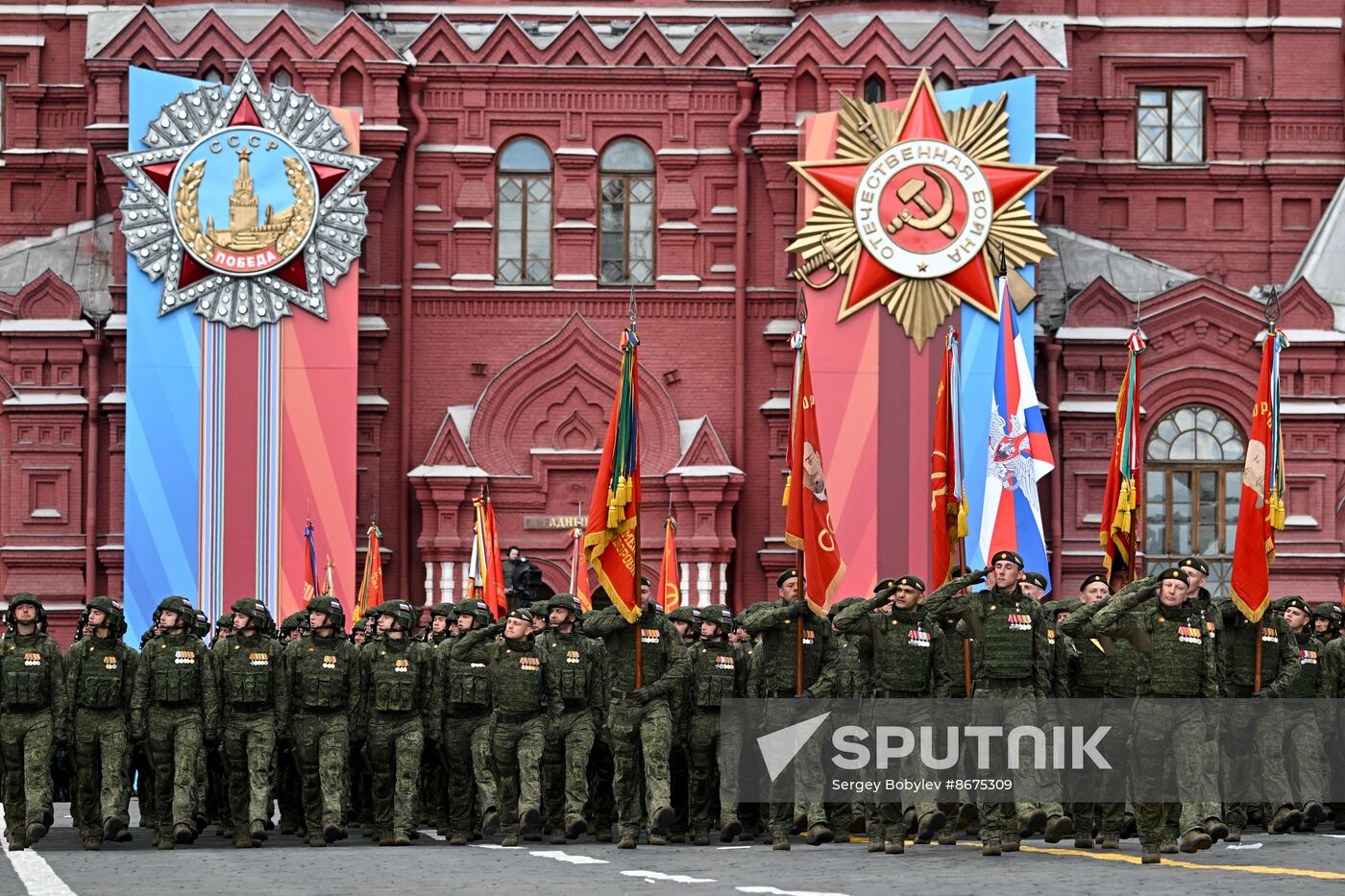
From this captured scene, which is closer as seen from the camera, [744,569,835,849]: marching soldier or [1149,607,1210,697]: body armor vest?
[1149,607,1210,697]: body armor vest

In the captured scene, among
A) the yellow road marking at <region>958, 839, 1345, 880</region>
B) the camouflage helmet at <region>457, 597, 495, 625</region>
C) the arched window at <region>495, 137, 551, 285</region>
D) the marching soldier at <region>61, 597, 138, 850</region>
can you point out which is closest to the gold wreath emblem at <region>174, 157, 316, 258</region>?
the arched window at <region>495, 137, 551, 285</region>

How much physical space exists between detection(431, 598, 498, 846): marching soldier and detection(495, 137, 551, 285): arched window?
45.0 feet

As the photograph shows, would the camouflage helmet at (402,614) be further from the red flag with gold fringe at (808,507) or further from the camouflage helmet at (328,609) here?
the red flag with gold fringe at (808,507)

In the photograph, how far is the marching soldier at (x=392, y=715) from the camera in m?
18.4

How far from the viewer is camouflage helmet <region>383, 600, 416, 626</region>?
1875cm

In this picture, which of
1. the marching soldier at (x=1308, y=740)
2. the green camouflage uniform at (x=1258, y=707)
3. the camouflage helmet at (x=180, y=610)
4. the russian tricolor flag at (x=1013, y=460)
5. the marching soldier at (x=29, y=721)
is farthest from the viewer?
the russian tricolor flag at (x=1013, y=460)

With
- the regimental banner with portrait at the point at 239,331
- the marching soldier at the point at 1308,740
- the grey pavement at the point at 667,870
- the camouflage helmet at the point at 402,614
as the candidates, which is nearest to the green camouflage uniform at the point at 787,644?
the grey pavement at the point at 667,870

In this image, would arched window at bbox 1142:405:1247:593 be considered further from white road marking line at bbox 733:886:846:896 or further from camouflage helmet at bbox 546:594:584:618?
white road marking line at bbox 733:886:846:896

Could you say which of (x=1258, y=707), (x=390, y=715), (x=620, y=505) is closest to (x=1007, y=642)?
(x=1258, y=707)

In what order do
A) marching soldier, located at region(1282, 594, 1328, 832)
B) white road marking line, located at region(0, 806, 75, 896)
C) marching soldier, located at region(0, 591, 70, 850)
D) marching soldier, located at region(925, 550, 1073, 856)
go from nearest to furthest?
white road marking line, located at region(0, 806, 75, 896), marching soldier, located at region(925, 550, 1073, 856), marching soldier, located at region(1282, 594, 1328, 832), marching soldier, located at region(0, 591, 70, 850)

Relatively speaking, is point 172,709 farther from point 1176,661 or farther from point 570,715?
point 1176,661

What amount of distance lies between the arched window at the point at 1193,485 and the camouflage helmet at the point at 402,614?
47.7 ft

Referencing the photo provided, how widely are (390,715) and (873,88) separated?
48.6 feet

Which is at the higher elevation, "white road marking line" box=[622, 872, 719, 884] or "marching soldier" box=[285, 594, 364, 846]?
"marching soldier" box=[285, 594, 364, 846]
